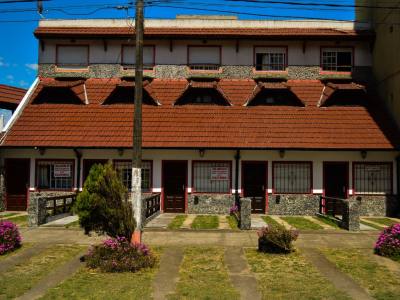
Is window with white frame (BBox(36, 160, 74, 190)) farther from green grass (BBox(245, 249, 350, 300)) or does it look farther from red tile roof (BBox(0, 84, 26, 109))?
green grass (BBox(245, 249, 350, 300))

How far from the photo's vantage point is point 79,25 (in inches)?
1036

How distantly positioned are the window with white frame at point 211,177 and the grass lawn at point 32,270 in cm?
938

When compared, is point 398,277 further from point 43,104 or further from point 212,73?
point 43,104

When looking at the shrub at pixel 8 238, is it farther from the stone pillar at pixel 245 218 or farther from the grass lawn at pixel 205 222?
the stone pillar at pixel 245 218

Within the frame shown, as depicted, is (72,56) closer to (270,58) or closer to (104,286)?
(270,58)

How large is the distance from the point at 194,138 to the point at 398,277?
12.7m

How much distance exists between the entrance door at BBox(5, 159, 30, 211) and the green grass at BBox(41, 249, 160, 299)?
12.9m

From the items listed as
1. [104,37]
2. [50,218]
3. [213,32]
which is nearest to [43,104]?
[104,37]

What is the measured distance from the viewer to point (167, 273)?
33.1ft

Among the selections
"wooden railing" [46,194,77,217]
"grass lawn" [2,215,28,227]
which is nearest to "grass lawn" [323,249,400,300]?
"wooden railing" [46,194,77,217]

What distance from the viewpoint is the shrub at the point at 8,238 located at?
11.9 meters

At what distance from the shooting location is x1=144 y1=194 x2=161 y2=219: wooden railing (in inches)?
719

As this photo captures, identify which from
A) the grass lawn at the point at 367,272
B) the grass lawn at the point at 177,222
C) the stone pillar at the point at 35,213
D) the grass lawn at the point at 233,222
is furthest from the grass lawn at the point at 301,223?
the stone pillar at the point at 35,213

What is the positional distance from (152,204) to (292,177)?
23.1 feet
